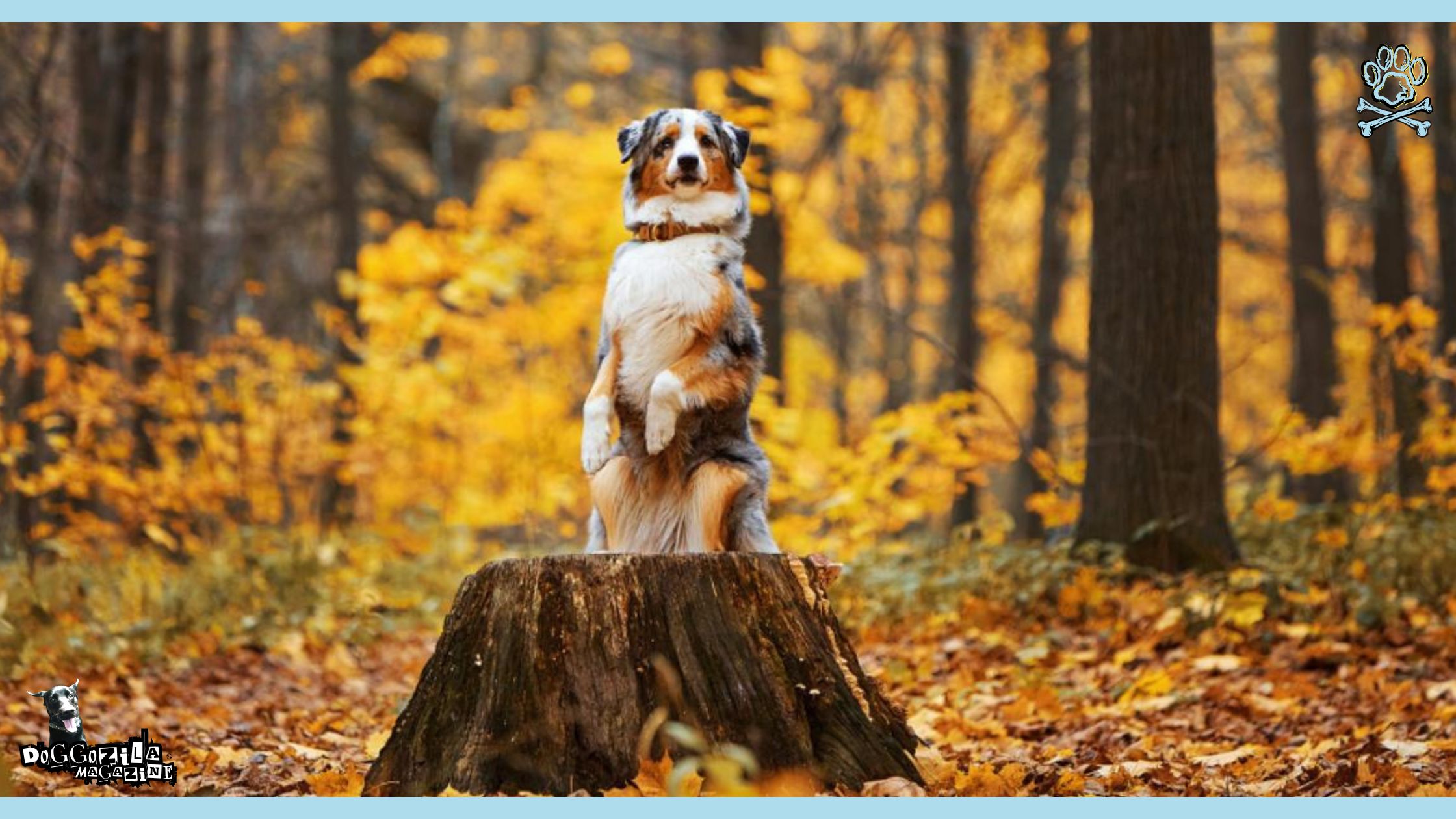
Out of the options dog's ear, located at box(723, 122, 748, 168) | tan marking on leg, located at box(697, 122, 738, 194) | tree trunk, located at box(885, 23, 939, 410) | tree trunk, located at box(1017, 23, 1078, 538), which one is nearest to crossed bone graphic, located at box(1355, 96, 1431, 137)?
dog's ear, located at box(723, 122, 748, 168)

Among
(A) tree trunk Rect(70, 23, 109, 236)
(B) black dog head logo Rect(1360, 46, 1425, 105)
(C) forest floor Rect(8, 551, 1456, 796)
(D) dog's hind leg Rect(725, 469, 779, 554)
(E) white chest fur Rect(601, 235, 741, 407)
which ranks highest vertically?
(A) tree trunk Rect(70, 23, 109, 236)

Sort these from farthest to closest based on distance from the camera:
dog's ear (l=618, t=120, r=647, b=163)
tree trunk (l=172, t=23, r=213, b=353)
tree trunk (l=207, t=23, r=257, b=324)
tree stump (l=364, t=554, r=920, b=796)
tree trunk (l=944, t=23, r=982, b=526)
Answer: tree trunk (l=207, t=23, r=257, b=324) < tree trunk (l=944, t=23, r=982, b=526) < tree trunk (l=172, t=23, r=213, b=353) < dog's ear (l=618, t=120, r=647, b=163) < tree stump (l=364, t=554, r=920, b=796)

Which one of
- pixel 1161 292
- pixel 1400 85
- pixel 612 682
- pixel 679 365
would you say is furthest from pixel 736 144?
pixel 1400 85

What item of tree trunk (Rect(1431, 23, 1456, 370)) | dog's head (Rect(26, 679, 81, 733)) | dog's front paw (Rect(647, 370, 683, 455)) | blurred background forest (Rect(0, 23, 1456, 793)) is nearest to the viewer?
dog's head (Rect(26, 679, 81, 733))

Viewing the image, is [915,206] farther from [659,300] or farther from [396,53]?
[659,300]

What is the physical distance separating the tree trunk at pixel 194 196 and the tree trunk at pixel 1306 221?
10909 mm

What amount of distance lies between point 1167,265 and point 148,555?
7.58m

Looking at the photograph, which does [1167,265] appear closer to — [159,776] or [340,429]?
[159,776]

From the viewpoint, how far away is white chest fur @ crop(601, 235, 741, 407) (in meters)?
5.55

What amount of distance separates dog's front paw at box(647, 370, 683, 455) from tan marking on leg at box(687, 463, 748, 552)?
215 millimetres

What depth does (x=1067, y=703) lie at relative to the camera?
7.01 metres

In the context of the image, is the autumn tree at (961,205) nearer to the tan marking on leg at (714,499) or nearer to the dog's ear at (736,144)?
the dog's ear at (736,144)

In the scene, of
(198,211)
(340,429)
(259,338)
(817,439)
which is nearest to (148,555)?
(259,338)

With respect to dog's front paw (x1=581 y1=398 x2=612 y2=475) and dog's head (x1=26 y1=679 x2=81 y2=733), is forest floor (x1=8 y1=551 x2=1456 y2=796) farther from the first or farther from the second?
dog's front paw (x1=581 y1=398 x2=612 y2=475)
